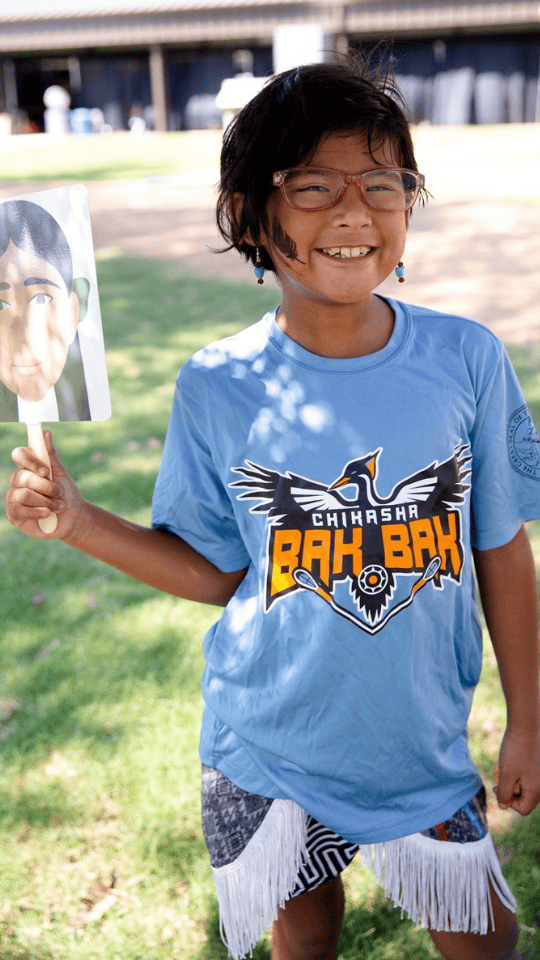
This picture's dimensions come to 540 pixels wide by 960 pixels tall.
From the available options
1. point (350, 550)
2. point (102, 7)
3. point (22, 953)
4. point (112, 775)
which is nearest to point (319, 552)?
point (350, 550)

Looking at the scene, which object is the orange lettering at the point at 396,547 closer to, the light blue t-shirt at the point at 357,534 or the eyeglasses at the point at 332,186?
the light blue t-shirt at the point at 357,534

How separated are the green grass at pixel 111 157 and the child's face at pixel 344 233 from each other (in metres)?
11.2

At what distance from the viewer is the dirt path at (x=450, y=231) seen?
7.05m

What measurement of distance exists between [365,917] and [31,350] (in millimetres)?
1552

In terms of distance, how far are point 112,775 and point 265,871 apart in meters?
1.25

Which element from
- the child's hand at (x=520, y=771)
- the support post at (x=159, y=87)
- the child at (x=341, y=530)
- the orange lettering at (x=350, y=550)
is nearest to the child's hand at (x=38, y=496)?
the child at (x=341, y=530)

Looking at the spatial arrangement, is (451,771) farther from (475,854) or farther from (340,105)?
(340,105)

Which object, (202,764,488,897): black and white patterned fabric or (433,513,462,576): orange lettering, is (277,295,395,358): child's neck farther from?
(202,764,488,897): black and white patterned fabric

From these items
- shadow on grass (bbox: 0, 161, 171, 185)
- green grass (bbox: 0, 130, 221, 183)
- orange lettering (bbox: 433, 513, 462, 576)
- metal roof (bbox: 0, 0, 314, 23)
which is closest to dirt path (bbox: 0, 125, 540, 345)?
shadow on grass (bbox: 0, 161, 171, 185)

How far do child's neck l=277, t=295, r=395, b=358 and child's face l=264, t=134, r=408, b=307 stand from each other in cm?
3

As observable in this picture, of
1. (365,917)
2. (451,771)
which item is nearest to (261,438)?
(451,771)

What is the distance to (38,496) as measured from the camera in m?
1.42

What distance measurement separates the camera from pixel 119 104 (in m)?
24.4

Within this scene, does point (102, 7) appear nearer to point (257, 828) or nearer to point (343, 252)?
point (343, 252)
